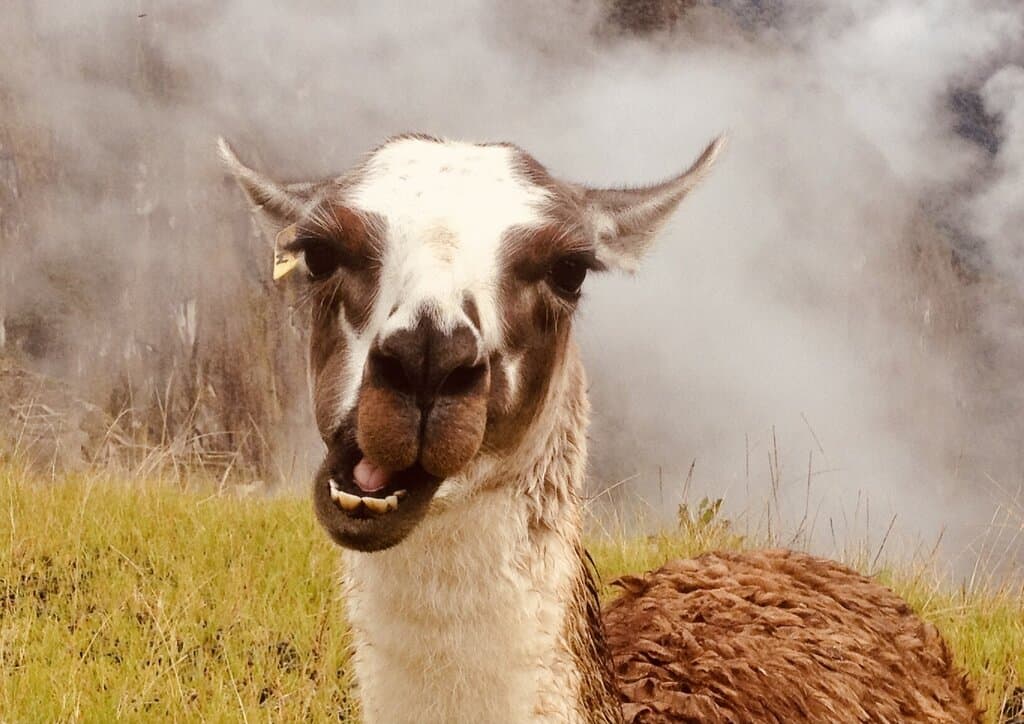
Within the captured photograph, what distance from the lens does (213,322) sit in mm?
62469

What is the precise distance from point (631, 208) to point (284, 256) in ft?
3.16

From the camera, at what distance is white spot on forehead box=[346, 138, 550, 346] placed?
6.24 feet

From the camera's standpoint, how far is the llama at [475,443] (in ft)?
6.08

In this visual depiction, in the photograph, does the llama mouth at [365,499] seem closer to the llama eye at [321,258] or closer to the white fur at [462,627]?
the white fur at [462,627]

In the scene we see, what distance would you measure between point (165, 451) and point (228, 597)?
7.00 feet

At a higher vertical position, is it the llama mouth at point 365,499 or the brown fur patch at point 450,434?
the brown fur patch at point 450,434

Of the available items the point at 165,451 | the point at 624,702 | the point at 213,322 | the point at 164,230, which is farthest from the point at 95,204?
the point at 624,702

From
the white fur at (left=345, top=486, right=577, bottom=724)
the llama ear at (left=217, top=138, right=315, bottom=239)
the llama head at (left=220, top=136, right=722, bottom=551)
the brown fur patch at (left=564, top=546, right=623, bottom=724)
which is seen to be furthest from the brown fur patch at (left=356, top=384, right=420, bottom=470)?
the llama ear at (left=217, top=138, right=315, bottom=239)

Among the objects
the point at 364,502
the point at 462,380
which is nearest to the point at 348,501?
the point at 364,502

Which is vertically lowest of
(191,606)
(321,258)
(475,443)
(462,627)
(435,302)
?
(191,606)

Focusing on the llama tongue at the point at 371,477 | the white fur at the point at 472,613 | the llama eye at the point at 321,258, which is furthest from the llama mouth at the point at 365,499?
the llama eye at the point at 321,258

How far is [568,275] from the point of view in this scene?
227 cm

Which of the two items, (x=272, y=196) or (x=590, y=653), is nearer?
(x=590, y=653)

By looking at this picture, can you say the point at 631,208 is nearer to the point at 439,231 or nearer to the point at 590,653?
the point at 439,231
